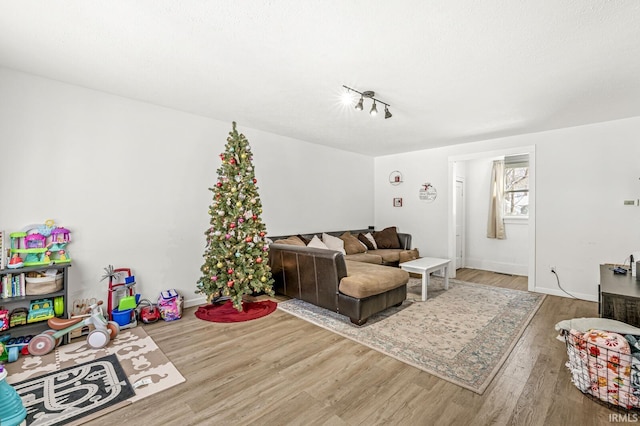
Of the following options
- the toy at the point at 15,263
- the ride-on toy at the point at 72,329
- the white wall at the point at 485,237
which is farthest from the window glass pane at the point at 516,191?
the toy at the point at 15,263

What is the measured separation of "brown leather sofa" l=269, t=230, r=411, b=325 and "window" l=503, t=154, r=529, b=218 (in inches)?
156

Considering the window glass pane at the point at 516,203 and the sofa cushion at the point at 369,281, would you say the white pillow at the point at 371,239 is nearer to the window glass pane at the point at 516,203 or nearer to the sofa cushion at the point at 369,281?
the sofa cushion at the point at 369,281

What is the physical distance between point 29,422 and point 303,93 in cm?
346

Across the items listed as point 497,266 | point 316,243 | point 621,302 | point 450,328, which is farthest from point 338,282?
point 497,266

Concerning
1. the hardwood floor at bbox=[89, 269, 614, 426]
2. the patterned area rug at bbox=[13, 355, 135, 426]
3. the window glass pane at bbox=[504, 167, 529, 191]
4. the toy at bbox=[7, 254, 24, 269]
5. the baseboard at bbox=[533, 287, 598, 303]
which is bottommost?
the hardwood floor at bbox=[89, 269, 614, 426]

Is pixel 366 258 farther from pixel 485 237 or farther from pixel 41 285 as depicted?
pixel 41 285

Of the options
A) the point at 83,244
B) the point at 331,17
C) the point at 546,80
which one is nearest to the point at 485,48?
the point at 546,80

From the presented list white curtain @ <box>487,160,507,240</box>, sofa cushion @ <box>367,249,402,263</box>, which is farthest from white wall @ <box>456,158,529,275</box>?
sofa cushion @ <box>367,249,402,263</box>

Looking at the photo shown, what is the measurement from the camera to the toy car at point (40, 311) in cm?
276

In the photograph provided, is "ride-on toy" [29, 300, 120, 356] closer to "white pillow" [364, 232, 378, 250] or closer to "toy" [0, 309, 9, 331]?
"toy" [0, 309, 9, 331]

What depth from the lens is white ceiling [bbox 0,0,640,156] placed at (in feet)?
6.24

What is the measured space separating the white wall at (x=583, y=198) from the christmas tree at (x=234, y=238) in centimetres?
444

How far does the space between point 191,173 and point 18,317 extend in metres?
2.30

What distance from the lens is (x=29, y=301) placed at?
9.44ft
